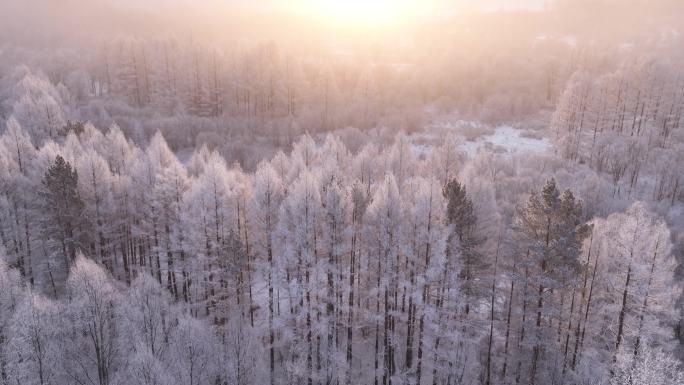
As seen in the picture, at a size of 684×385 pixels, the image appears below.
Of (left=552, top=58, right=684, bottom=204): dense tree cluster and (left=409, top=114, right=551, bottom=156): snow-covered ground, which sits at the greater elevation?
(left=552, top=58, right=684, bottom=204): dense tree cluster

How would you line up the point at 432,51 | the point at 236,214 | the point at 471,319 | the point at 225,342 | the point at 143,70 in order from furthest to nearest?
the point at 432,51
the point at 143,70
the point at 236,214
the point at 471,319
the point at 225,342

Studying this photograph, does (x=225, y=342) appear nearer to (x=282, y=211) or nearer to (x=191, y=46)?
(x=282, y=211)

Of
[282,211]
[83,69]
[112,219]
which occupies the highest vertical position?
[83,69]

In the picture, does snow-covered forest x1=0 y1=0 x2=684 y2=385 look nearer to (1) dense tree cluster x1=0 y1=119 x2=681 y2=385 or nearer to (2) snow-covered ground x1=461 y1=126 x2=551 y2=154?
(1) dense tree cluster x1=0 y1=119 x2=681 y2=385

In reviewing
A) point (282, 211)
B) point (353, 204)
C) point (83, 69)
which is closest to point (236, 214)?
point (282, 211)

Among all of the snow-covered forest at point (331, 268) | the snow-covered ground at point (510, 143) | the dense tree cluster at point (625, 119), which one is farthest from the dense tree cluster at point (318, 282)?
the snow-covered ground at point (510, 143)

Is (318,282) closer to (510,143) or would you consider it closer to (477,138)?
(477,138)

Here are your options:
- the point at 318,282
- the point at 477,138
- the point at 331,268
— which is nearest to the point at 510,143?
the point at 477,138

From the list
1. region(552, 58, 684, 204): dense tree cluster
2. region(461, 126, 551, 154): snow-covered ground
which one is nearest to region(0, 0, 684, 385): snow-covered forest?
region(552, 58, 684, 204): dense tree cluster
